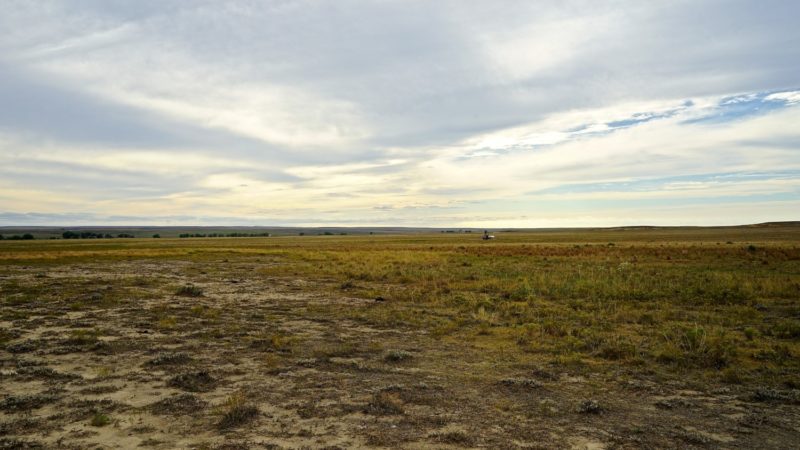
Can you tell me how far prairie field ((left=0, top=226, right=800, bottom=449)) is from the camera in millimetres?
6820

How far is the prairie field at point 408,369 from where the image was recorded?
22.4 feet

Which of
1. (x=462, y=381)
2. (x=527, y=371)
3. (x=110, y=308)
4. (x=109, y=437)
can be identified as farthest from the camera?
(x=110, y=308)

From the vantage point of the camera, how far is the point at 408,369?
1027 centimetres

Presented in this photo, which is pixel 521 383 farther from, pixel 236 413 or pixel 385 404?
pixel 236 413

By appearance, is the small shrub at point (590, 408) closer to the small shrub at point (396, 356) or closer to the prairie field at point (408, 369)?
the prairie field at point (408, 369)

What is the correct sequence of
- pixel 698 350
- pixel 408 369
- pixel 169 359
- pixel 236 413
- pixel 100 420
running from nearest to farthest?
pixel 100 420 < pixel 236 413 < pixel 408 369 < pixel 169 359 < pixel 698 350

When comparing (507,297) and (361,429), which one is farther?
(507,297)

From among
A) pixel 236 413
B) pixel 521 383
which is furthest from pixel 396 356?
pixel 236 413

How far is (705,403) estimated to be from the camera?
26.9 feet

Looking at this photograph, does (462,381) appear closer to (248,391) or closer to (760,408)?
(248,391)

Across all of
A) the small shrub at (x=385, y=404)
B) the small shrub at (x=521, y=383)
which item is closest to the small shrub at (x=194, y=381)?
the small shrub at (x=385, y=404)

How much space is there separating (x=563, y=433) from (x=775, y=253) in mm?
42034

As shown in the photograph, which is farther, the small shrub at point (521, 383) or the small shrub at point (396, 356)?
the small shrub at point (396, 356)

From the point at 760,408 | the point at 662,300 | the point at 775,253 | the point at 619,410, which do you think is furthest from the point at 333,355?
the point at 775,253
